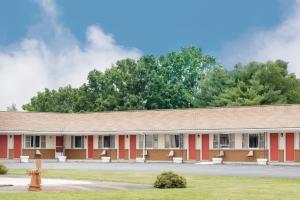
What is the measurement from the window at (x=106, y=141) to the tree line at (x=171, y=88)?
17574 millimetres

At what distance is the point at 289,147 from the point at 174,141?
1110 cm

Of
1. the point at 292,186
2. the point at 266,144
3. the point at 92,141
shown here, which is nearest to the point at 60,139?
the point at 92,141

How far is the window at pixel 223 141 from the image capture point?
5500 centimetres

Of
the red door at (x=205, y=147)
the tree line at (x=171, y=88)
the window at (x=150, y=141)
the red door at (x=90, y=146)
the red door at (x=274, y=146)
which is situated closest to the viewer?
the red door at (x=274, y=146)

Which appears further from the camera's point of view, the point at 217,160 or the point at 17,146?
the point at 17,146

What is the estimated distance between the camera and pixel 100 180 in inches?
1234

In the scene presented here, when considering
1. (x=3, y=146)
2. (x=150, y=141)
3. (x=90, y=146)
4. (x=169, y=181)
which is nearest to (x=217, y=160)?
(x=150, y=141)

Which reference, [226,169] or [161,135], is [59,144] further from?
[226,169]

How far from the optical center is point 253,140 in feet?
177

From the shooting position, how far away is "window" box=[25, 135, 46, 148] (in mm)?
62969

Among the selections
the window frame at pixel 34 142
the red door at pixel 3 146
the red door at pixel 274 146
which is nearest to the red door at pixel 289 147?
the red door at pixel 274 146

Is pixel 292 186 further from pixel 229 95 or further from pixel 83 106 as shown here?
pixel 83 106

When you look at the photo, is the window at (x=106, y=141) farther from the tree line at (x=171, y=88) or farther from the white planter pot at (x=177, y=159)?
the tree line at (x=171, y=88)

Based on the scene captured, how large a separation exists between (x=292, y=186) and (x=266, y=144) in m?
26.2
